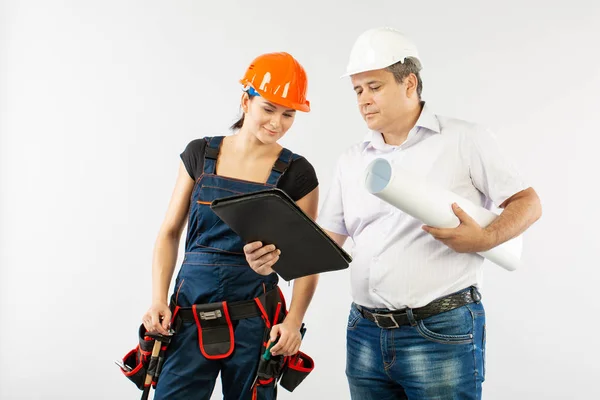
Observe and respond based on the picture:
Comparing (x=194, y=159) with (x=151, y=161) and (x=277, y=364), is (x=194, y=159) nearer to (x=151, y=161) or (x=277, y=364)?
(x=277, y=364)

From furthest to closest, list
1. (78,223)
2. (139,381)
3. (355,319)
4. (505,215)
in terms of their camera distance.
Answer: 1. (78,223)
2. (139,381)
3. (355,319)
4. (505,215)

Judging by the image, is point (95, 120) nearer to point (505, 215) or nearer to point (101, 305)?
point (101, 305)

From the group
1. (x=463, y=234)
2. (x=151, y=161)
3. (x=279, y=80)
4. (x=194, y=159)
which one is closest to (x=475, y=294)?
(x=463, y=234)

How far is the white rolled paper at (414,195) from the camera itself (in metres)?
2.01

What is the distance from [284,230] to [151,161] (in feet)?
8.74

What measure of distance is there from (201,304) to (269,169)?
0.56 metres

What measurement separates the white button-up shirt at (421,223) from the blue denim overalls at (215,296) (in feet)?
1.30

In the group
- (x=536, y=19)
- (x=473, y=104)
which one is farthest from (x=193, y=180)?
(x=536, y=19)

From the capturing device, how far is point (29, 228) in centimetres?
471

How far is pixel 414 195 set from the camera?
2041 millimetres

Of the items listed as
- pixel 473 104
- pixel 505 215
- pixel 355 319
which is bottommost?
pixel 355 319

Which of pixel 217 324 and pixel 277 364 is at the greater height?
pixel 217 324

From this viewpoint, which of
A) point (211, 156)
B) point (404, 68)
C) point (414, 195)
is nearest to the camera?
point (414, 195)

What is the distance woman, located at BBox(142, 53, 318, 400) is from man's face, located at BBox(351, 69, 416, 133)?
319mm
